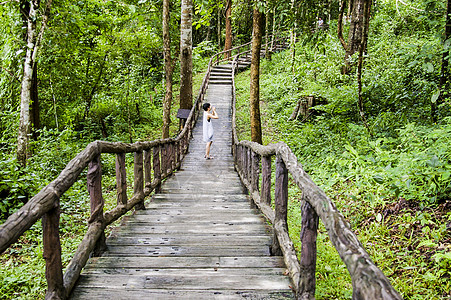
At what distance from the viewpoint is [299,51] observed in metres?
21.8

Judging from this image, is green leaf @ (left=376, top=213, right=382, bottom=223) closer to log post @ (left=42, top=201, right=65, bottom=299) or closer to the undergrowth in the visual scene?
the undergrowth

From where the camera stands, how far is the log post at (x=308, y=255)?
7.69ft

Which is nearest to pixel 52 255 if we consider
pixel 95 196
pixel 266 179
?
pixel 95 196

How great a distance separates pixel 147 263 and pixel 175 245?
2.11 feet

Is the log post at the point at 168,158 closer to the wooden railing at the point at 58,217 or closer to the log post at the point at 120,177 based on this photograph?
the wooden railing at the point at 58,217

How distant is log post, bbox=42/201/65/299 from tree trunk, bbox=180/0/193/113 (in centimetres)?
1101

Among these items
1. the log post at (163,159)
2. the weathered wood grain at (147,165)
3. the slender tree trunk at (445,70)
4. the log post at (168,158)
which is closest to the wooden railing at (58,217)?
the weathered wood grain at (147,165)

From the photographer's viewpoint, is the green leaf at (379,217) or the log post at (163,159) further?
the log post at (163,159)

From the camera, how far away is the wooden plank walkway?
257cm

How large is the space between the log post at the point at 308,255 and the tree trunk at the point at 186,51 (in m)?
11.2

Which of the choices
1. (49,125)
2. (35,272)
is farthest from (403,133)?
(49,125)

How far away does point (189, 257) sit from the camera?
128 inches

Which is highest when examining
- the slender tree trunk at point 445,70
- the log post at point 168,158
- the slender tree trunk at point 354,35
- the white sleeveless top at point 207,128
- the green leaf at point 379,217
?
the slender tree trunk at point 354,35

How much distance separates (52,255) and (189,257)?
1.30 meters
